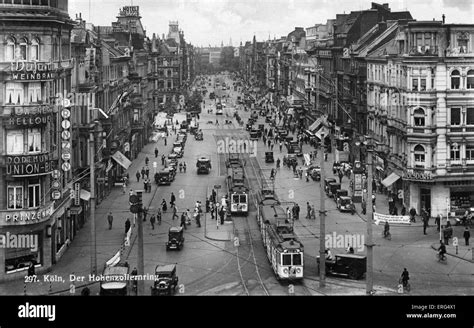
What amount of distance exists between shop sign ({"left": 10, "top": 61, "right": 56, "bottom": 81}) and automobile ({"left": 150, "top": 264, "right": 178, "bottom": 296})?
8.26 m

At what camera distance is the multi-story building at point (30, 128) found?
25.3 meters

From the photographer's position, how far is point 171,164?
5084 centimetres

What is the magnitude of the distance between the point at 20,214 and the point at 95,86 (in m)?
12.9

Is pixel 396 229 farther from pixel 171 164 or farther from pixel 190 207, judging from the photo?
pixel 171 164

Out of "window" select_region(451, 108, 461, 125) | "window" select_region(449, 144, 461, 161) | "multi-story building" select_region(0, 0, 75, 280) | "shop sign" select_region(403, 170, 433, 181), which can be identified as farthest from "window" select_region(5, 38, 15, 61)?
"window" select_region(449, 144, 461, 161)

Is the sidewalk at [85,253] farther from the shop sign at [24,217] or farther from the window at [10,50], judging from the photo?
the window at [10,50]

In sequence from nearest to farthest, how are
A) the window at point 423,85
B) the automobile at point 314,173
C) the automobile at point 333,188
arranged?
the window at point 423,85, the automobile at point 333,188, the automobile at point 314,173

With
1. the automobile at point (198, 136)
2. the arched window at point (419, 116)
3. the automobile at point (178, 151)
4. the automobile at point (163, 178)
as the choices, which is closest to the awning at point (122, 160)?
the automobile at point (163, 178)

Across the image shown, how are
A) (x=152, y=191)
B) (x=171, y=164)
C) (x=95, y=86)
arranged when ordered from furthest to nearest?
1. (x=171, y=164)
2. (x=152, y=191)
3. (x=95, y=86)

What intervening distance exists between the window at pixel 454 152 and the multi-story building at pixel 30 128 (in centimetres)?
1894

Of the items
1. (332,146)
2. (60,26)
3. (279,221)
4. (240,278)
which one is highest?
(60,26)

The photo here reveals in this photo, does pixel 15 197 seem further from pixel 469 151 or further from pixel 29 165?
pixel 469 151

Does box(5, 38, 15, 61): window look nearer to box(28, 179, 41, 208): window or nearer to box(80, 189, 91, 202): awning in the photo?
box(28, 179, 41, 208): window
